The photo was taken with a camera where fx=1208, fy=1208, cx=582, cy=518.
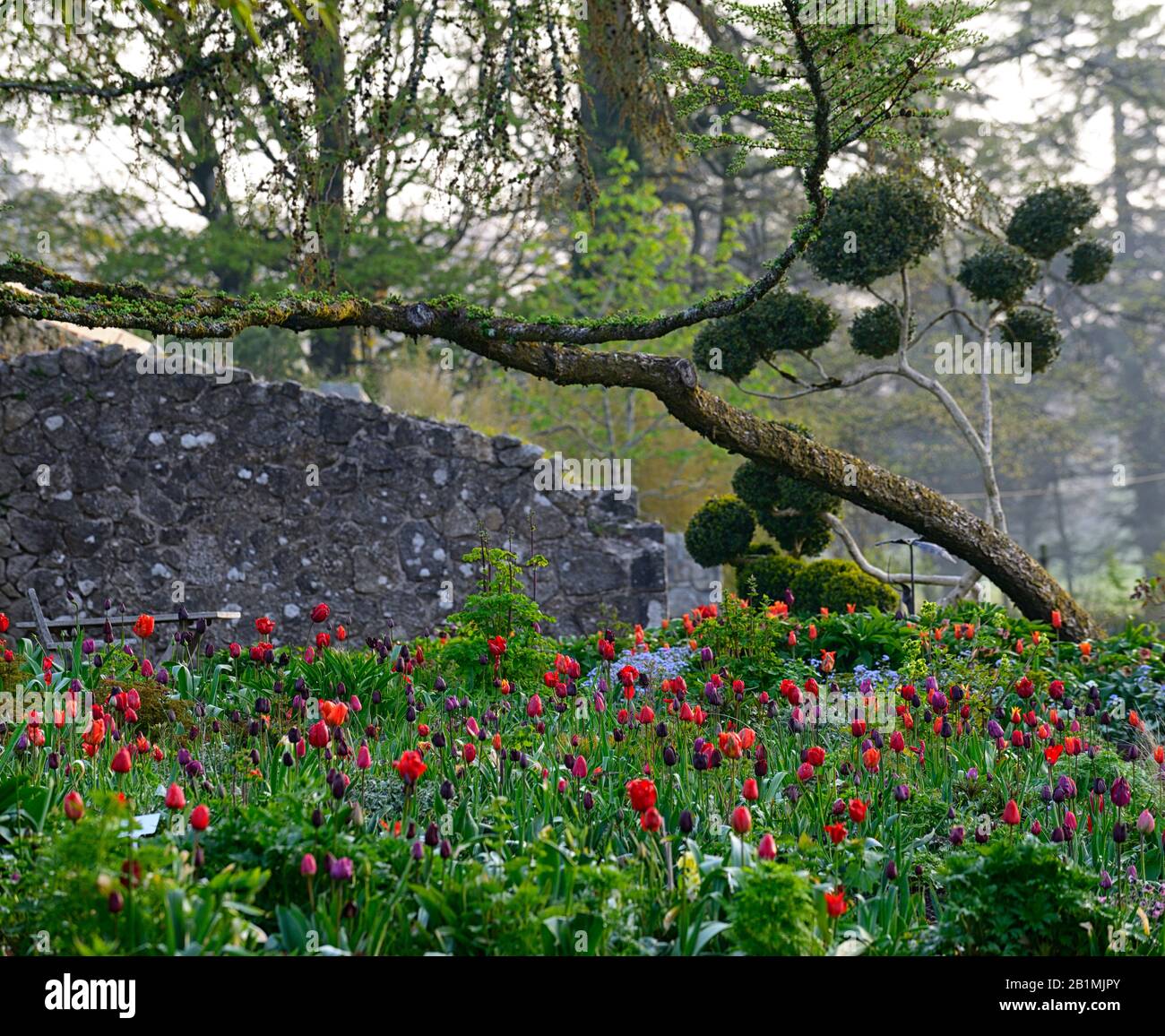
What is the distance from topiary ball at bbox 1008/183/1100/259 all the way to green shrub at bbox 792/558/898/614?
10.4ft

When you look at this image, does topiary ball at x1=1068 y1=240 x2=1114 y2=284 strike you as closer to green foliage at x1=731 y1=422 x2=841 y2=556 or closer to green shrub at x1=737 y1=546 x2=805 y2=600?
green foliage at x1=731 y1=422 x2=841 y2=556

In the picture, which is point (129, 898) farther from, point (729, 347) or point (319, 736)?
point (729, 347)

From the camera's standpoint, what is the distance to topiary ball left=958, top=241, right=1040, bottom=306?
9.76 metres

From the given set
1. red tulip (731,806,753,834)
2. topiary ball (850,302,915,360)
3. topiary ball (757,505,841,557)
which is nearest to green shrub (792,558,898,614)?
topiary ball (757,505,841,557)

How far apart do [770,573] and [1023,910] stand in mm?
6813

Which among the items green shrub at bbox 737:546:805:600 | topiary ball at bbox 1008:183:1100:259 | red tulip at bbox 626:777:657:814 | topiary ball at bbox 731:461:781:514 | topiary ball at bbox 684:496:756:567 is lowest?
red tulip at bbox 626:777:657:814

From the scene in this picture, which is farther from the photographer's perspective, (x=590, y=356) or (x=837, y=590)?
(x=837, y=590)

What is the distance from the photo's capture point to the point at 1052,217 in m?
9.87

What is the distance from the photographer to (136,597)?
9234 mm

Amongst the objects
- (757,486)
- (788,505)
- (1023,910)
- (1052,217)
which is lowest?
(1023,910)

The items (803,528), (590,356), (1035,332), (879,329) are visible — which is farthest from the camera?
(1035,332)

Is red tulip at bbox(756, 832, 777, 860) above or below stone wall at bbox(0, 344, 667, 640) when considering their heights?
below

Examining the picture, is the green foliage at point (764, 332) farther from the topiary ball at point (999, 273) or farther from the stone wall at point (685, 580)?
the stone wall at point (685, 580)

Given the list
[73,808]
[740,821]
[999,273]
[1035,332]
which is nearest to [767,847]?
[740,821]
